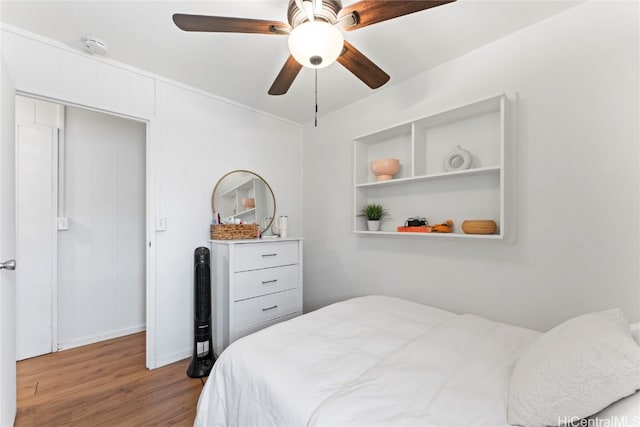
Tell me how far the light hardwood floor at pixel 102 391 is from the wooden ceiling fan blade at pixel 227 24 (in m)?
2.10

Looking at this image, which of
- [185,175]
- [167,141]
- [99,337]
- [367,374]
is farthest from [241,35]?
[99,337]

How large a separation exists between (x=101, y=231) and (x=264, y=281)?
5.89 ft

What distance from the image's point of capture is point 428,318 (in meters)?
1.66

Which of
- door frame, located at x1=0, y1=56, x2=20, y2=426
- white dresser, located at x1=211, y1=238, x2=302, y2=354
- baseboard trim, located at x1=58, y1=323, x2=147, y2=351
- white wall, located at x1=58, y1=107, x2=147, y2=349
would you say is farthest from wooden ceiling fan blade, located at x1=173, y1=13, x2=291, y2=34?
baseboard trim, located at x1=58, y1=323, x2=147, y2=351

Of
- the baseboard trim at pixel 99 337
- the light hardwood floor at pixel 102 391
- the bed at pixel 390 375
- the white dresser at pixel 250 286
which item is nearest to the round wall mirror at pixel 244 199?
the white dresser at pixel 250 286

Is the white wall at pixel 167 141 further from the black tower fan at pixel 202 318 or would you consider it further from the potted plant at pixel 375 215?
the potted plant at pixel 375 215

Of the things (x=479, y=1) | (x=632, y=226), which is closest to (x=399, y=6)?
(x=479, y=1)

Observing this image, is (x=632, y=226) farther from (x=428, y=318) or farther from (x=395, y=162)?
(x=395, y=162)

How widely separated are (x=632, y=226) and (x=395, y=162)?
4.60 feet

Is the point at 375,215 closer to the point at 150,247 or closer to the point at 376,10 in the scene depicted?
the point at 376,10

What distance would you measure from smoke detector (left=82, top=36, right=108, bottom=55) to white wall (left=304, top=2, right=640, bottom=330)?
2.22 m

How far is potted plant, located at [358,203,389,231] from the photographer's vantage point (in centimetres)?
249

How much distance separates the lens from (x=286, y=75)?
5.30ft

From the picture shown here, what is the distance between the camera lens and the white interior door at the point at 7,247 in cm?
135
